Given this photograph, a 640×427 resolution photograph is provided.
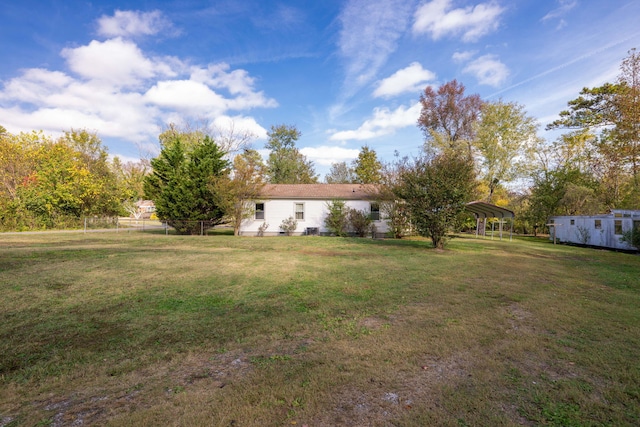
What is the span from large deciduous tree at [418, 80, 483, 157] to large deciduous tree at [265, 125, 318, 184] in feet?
56.6

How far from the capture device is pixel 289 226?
21.5 m

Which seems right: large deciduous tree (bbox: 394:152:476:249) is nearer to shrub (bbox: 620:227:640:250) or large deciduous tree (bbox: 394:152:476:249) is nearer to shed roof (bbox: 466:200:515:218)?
shed roof (bbox: 466:200:515:218)

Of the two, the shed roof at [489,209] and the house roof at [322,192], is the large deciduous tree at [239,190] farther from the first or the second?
the shed roof at [489,209]

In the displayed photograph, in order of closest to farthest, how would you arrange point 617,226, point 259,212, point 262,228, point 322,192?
point 617,226 → point 262,228 → point 259,212 → point 322,192

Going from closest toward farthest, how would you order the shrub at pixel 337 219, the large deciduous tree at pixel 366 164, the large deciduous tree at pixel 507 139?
1. the shrub at pixel 337 219
2. the large deciduous tree at pixel 507 139
3. the large deciduous tree at pixel 366 164

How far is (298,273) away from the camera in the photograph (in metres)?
7.96

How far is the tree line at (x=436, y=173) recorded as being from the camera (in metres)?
13.6

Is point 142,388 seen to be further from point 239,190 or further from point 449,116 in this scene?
point 449,116

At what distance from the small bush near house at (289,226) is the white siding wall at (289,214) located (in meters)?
0.24

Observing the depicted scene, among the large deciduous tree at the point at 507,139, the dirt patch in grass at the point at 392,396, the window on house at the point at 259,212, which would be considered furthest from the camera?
the large deciduous tree at the point at 507,139

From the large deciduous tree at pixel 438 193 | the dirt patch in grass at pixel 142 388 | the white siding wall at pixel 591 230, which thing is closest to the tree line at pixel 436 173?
the large deciduous tree at pixel 438 193

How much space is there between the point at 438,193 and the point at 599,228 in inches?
482

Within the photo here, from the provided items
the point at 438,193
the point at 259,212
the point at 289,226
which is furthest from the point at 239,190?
the point at 438,193

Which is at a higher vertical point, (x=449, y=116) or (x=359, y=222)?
(x=449, y=116)
